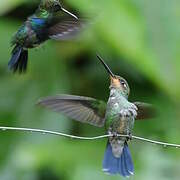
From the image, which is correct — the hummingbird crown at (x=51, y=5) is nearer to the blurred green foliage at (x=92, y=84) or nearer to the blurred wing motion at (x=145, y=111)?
the blurred wing motion at (x=145, y=111)

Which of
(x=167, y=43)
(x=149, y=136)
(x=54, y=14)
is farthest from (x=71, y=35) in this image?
(x=149, y=136)

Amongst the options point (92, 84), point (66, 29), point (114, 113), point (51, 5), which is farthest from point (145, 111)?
point (92, 84)

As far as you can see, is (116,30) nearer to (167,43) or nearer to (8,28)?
(167,43)

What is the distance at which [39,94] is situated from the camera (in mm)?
3852

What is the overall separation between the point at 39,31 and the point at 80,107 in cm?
43

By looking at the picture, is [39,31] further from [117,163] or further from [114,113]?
[117,163]

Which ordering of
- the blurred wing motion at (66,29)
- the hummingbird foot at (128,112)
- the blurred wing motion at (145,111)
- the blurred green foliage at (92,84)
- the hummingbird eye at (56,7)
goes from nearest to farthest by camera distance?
the hummingbird eye at (56,7) → the blurred wing motion at (66,29) → the hummingbird foot at (128,112) → the blurred wing motion at (145,111) → the blurred green foliage at (92,84)

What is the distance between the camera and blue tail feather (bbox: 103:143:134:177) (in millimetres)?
1946

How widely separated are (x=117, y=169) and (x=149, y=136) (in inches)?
62.7

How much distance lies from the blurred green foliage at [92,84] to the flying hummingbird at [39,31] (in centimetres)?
98

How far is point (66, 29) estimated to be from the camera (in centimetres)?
165

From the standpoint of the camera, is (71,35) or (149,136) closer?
(71,35)

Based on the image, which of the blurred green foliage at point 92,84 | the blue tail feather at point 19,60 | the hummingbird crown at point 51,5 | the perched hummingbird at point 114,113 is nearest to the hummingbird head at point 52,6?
the hummingbird crown at point 51,5

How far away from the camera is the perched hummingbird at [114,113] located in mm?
1856
